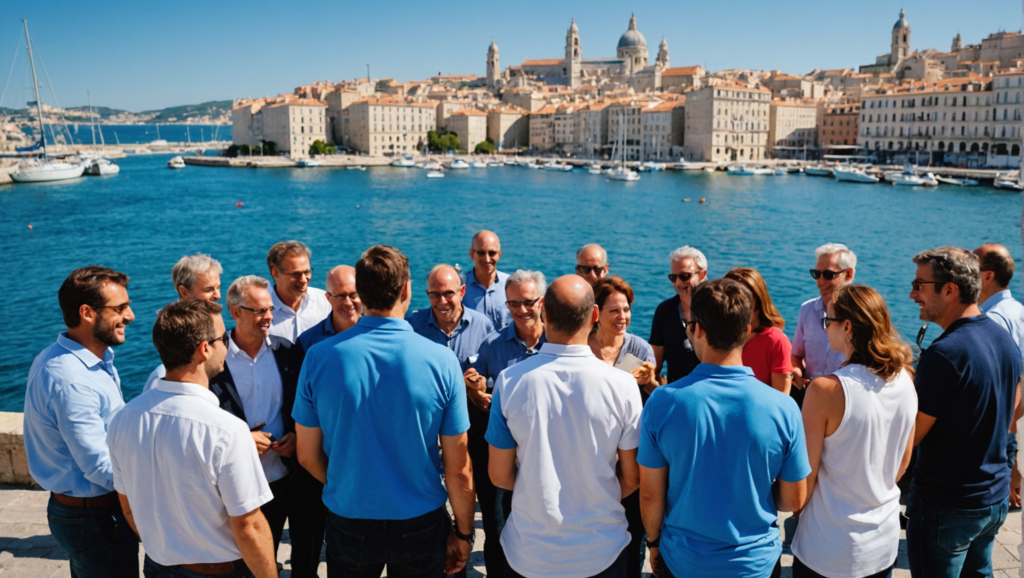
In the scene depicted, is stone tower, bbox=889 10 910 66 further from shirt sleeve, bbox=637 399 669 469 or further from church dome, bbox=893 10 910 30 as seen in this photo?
shirt sleeve, bbox=637 399 669 469

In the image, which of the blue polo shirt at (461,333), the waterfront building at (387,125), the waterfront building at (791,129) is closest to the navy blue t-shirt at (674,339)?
the blue polo shirt at (461,333)

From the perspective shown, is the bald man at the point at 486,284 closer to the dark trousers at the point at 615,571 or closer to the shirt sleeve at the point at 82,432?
the dark trousers at the point at 615,571

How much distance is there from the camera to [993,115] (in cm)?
5662

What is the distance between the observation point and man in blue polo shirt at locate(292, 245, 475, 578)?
1.91 meters

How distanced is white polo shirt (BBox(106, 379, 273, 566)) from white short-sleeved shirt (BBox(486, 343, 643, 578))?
27.1 inches

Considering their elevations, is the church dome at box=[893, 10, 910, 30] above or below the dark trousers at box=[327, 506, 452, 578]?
above

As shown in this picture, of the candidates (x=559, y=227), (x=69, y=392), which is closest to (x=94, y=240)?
(x=559, y=227)

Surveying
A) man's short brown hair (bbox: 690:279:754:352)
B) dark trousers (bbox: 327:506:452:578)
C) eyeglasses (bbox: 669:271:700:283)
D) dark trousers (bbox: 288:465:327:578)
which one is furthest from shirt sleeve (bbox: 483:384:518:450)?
eyeglasses (bbox: 669:271:700:283)

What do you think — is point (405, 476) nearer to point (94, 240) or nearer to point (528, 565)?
point (528, 565)

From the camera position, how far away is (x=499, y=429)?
190 centimetres

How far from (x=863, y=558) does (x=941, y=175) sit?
6302 cm

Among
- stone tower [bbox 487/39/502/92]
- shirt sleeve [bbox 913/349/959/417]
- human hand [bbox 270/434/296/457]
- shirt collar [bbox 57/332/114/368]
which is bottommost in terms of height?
human hand [bbox 270/434/296/457]

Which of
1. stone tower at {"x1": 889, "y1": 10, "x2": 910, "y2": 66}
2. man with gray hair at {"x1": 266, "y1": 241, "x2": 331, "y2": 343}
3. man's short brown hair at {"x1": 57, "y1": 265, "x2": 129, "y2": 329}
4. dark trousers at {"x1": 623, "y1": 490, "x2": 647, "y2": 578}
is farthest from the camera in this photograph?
Answer: stone tower at {"x1": 889, "y1": 10, "x2": 910, "y2": 66}

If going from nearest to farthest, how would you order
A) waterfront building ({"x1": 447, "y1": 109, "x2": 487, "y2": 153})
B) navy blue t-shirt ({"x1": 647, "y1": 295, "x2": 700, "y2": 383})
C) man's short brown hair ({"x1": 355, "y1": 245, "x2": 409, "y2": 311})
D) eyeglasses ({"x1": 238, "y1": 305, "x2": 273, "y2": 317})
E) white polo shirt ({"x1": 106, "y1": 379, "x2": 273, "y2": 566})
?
white polo shirt ({"x1": 106, "y1": 379, "x2": 273, "y2": 566}) → man's short brown hair ({"x1": 355, "y1": 245, "x2": 409, "y2": 311}) → eyeglasses ({"x1": 238, "y1": 305, "x2": 273, "y2": 317}) → navy blue t-shirt ({"x1": 647, "y1": 295, "x2": 700, "y2": 383}) → waterfront building ({"x1": 447, "y1": 109, "x2": 487, "y2": 153})
